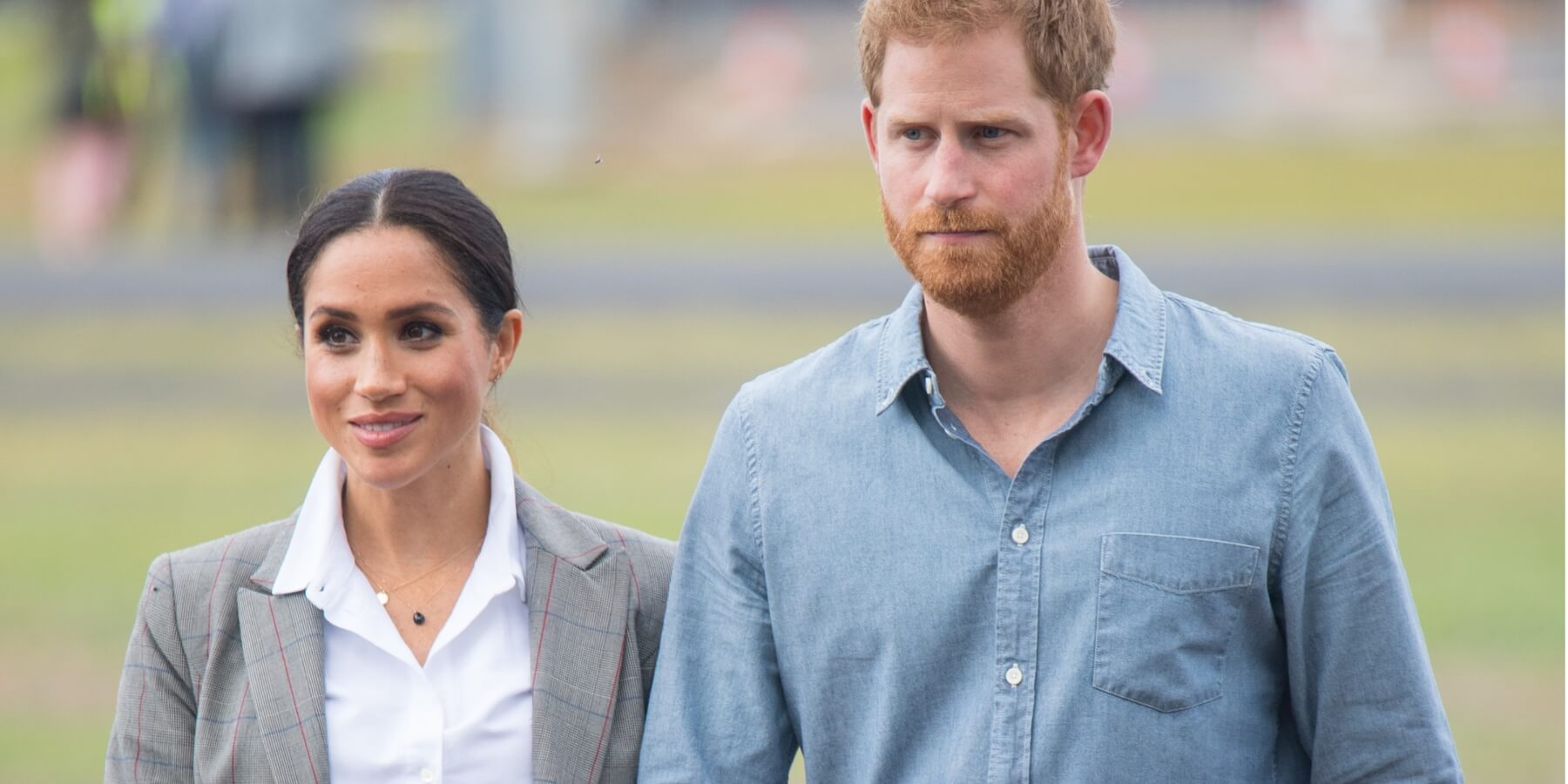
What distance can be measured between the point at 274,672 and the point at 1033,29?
4.84 feet

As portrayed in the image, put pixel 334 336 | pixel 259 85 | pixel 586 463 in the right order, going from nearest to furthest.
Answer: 1. pixel 334 336
2. pixel 586 463
3. pixel 259 85

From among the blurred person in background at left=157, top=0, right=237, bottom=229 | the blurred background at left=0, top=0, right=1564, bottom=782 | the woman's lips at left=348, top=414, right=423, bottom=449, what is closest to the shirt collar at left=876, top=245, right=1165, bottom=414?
the blurred background at left=0, top=0, right=1564, bottom=782

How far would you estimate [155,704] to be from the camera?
293cm

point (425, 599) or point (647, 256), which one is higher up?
point (647, 256)

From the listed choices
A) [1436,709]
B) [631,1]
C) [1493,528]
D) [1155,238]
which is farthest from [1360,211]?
[631,1]

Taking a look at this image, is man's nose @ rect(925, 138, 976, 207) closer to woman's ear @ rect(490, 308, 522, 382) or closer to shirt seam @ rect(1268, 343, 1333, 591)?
shirt seam @ rect(1268, 343, 1333, 591)

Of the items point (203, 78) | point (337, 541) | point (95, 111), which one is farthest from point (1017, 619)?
point (95, 111)

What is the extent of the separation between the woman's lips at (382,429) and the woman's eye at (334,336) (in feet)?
0.41

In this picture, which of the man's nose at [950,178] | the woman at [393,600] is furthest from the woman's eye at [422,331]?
the man's nose at [950,178]

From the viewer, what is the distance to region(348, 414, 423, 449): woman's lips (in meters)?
2.99

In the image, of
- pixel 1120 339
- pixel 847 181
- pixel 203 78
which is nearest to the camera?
pixel 1120 339

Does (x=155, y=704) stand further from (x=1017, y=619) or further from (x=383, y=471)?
(x=1017, y=619)

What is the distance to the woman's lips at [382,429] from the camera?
2986 mm

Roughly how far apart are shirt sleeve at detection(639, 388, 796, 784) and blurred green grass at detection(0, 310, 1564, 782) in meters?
0.89
